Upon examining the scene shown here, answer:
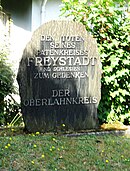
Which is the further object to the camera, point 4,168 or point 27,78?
point 27,78

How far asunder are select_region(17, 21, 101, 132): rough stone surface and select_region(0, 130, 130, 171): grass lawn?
42 centimetres

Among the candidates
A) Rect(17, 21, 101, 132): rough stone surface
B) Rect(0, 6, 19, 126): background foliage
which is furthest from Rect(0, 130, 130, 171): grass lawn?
Rect(0, 6, 19, 126): background foliage

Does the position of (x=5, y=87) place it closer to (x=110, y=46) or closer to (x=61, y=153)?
(x=110, y=46)

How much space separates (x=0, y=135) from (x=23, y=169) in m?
1.38

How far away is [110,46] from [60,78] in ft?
4.10

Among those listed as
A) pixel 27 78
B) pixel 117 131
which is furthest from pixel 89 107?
pixel 27 78

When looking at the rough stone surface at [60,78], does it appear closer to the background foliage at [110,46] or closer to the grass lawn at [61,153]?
the grass lawn at [61,153]

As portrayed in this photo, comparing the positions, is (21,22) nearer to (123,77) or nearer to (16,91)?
(16,91)

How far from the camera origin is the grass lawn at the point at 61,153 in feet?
15.6

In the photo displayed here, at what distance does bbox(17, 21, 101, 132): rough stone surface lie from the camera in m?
5.99

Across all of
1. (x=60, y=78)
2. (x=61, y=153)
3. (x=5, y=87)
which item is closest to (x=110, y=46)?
(x=60, y=78)

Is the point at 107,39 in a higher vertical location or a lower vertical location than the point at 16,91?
higher

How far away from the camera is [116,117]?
701cm

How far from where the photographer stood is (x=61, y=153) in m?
5.14
